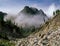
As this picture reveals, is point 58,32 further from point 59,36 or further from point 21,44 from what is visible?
point 21,44

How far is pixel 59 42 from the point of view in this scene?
39531 millimetres

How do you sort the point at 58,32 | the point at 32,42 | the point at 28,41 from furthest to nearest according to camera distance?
the point at 28,41
the point at 32,42
the point at 58,32

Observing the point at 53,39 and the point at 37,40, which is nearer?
the point at 53,39

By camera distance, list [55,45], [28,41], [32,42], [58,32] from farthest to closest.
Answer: [28,41] < [32,42] < [58,32] < [55,45]

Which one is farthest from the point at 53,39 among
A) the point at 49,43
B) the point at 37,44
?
the point at 37,44

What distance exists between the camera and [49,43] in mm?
40594

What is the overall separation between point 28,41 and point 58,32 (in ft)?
28.1

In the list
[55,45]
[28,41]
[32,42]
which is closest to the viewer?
[55,45]

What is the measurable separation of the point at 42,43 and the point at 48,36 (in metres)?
1.80

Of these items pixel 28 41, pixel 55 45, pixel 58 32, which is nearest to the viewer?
pixel 55 45

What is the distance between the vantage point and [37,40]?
145ft

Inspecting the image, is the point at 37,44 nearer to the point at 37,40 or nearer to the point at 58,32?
the point at 37,40

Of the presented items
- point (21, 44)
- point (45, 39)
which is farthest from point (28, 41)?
point (45, 39)

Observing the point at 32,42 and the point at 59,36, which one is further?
the point at 32,42
